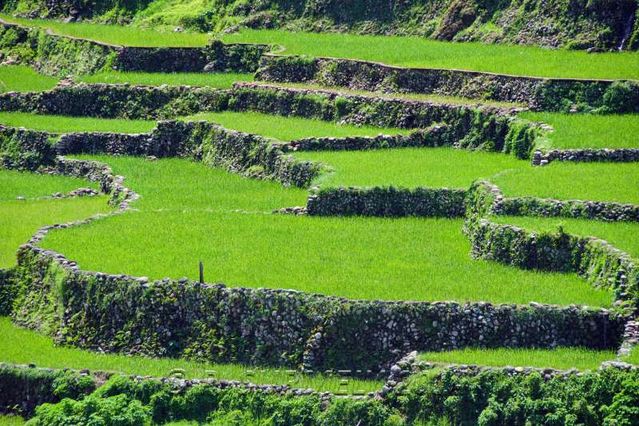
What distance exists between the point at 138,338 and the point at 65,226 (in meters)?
9.08

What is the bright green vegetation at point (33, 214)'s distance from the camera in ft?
189

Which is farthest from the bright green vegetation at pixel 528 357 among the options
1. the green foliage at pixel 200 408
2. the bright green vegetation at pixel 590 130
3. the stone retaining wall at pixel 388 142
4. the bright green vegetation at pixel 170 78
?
the bright green vegetation at pixel 170 78

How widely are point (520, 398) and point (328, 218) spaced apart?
49.9 feet

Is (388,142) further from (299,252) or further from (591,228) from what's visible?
(591,228)

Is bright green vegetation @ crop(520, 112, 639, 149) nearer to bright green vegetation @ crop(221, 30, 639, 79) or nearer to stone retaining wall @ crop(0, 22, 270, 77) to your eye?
bright green vegetation @ crop(221, 30, 639, 79)

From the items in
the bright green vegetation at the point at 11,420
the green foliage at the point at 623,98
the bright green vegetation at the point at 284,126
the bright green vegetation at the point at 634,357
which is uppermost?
the green foliage at the point at 623,98

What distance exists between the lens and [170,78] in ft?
250

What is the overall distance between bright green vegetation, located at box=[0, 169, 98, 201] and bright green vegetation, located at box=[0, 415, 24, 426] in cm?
1762

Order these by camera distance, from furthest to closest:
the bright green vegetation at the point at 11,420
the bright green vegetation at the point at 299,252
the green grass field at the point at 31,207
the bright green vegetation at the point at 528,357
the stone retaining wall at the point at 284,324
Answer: the green grass field at the point at 31,207
the bright green vegetation at the point at 299,252
the bright green vegetation at the point at 11,420
the stone retaining wall at the point at 284,324
the bright green vegetation at the point at 528,357

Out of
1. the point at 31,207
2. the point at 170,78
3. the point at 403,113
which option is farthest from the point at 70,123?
the point at 403,113

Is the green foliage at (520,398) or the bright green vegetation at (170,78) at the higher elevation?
the green foliage at (520,398)

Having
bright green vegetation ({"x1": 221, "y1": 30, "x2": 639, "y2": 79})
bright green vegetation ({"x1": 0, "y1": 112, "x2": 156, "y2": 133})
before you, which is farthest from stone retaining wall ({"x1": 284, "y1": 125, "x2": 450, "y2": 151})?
bright green vegetation ({"x1": 0, "y1": 112, "x2": 156, "y2": 133})

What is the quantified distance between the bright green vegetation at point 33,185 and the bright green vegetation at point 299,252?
17.5ft

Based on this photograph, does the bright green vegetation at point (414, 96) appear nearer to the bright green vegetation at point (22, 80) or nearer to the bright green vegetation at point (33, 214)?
the bright green vegetation at point (33, 214)
